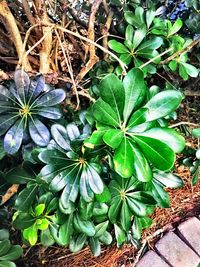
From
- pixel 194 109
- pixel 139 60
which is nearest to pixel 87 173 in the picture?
pixel 139 60

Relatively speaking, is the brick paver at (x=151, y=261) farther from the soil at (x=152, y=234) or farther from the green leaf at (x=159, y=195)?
the green leaf at (x=159, y=195)

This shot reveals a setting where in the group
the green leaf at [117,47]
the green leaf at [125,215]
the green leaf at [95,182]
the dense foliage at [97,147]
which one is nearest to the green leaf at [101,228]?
the dense foliage at [97,147]

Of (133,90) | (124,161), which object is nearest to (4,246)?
(124,161)

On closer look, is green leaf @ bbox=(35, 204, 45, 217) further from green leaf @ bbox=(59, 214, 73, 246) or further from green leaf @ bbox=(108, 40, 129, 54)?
green leaf @ bbox=(108, 40, 129, 54)

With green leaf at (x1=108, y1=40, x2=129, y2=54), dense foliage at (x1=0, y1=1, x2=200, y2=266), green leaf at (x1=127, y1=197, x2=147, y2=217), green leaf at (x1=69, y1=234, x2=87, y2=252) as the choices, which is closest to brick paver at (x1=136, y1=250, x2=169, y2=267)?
dense foliage at (x1=0, y1=1, x2=200, y2=266)

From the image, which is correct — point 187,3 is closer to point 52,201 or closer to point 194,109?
point 194,109

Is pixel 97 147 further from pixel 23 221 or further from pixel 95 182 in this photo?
pixel 23 221
